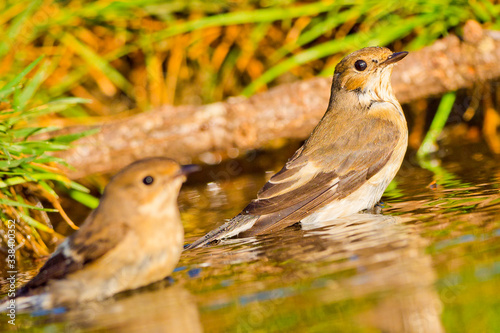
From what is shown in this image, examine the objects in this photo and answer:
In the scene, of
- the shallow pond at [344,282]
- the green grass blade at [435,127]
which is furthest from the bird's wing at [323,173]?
the green grass blade at [435,127]

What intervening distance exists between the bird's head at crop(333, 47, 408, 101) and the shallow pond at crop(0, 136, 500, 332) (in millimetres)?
1095

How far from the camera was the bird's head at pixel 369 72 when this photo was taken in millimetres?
5211

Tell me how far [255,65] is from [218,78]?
17.7 inches

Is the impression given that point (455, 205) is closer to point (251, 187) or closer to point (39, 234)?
point (251, 187)

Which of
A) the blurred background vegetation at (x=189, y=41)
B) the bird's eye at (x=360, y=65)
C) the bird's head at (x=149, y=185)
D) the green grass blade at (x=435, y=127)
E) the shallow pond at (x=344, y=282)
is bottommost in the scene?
the shallow pond at (x=344, y=282)

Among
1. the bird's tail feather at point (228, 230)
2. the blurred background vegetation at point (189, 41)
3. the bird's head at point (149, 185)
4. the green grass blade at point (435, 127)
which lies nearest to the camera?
the bird's head at point (149, 185)

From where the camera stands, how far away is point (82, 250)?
10.6ft

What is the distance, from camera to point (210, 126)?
6188mm

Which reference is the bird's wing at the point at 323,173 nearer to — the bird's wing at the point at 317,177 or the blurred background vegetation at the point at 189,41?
the bird's wing at the point at 317,177

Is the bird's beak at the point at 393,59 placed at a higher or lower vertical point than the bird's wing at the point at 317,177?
higher

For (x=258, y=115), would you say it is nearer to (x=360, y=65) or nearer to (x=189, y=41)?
(x=360, y=65)

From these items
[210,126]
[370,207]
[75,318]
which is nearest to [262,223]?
[370,207]

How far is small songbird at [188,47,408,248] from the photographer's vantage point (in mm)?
4355

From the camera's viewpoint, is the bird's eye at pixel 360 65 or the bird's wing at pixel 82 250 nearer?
the bird's wing at pixel 82 250
